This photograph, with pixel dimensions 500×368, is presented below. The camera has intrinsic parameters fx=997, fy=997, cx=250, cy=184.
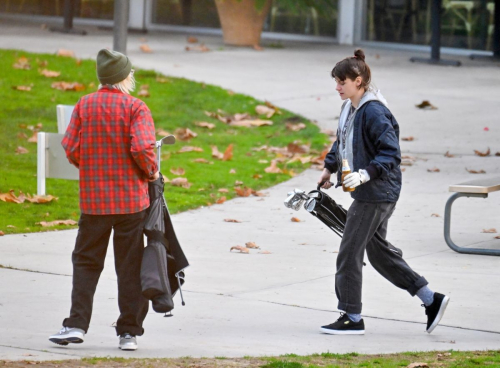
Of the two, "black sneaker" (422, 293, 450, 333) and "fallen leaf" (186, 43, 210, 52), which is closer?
"black sneaker" (422, 293, 450, 333)

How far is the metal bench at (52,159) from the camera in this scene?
8742mm

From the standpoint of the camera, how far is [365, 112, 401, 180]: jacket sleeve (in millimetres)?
5203

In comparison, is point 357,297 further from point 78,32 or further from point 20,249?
point 78,32

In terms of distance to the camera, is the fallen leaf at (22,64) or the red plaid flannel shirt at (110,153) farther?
the fallen leaf at (22,64)

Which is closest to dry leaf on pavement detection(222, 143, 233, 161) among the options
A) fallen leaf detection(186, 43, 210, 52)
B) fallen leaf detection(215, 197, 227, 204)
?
fallen leaf detection(215, 197, 227, 204)

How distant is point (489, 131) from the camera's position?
40.5 ft

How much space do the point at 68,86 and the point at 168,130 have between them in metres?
2.33

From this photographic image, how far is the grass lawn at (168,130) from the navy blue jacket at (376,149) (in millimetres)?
3472

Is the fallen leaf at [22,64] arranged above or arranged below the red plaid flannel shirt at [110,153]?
below

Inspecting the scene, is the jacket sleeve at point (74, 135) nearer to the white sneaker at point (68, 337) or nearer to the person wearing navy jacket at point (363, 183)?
the white sneaker at point (68, 337)

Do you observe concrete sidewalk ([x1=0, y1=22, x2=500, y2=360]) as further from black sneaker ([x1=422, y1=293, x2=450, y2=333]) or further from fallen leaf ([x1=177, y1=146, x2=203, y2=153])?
fallen leaf ([x1=177, y1=146, x2=203, y2=153])

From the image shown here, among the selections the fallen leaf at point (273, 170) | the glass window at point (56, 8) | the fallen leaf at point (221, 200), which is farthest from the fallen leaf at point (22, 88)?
the glass window at point (56, 8)

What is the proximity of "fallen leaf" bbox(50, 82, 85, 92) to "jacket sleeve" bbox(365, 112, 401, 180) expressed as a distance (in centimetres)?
891

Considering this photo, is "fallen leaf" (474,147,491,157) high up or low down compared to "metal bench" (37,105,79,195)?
down
